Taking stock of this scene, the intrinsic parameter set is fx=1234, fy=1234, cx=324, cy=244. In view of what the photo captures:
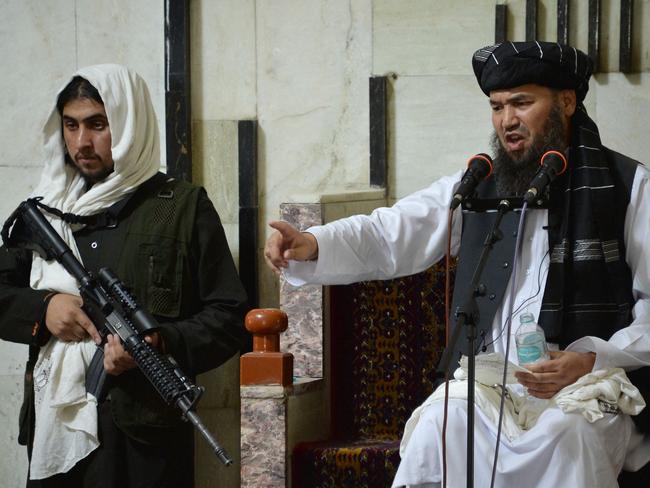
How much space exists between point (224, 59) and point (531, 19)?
1652 millimetres

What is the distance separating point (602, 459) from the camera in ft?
14.1

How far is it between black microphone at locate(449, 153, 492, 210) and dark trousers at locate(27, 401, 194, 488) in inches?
73.0

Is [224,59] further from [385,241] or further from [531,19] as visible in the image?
[385,241]

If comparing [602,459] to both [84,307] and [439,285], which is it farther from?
[84,307]

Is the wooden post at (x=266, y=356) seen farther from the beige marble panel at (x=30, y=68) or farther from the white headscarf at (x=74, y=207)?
the beige marble panel at (x=30, y=68)

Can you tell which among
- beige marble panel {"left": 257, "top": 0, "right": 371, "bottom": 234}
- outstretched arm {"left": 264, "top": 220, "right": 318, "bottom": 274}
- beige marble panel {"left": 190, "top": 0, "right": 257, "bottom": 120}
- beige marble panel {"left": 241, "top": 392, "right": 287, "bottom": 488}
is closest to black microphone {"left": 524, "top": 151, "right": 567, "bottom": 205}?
outstretched arm {"left": 264, "top": 220, "right": 318, "bottom": 274}

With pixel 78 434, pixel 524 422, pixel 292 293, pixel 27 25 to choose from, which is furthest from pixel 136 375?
pixel 27 25

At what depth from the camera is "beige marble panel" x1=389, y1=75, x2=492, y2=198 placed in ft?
20.4

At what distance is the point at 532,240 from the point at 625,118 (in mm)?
1251

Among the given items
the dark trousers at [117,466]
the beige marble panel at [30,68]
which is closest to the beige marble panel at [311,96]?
the beige marble panel at [30,68]

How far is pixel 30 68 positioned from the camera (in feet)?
22.1

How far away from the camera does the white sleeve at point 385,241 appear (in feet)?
16.3

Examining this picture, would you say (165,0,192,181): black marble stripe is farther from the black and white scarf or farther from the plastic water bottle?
the plastic water bottle

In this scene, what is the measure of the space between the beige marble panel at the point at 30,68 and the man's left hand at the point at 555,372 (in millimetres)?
3339
